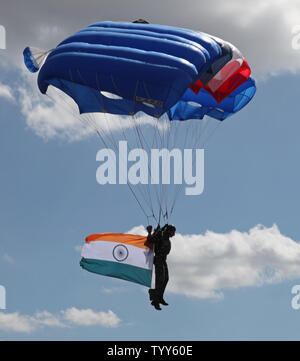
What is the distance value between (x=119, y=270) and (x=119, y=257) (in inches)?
16.5

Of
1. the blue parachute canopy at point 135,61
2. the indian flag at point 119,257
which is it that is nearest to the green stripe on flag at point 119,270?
the indian flag at point 119,257

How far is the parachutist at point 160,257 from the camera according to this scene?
22.0 m

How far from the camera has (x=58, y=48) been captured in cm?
2333

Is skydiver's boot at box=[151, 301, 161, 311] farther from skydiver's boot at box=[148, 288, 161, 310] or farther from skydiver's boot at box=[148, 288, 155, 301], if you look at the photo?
skydiver's boot at box=[148, 288, 155, 301]

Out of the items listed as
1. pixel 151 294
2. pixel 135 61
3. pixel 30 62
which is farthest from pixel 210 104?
pixel 151 294

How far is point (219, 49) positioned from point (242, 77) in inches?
100

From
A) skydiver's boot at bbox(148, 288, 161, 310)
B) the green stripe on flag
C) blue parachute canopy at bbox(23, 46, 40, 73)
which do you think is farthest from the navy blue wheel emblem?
blue parachute canopy at bbox(23, 46, 40, 73)

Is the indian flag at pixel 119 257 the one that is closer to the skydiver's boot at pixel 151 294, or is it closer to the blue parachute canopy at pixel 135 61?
the skydiver's boot at pixel 151 294

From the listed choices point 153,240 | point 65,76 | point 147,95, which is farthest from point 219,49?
point 153,240

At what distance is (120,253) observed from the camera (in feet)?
76.1

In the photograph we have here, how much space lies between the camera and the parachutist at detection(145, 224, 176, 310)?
22016 millimetres

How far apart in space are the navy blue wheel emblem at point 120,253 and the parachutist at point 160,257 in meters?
1.21

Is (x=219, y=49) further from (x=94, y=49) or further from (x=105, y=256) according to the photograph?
(x=105, y=256)

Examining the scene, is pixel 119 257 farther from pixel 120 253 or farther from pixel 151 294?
pixel 151 294
